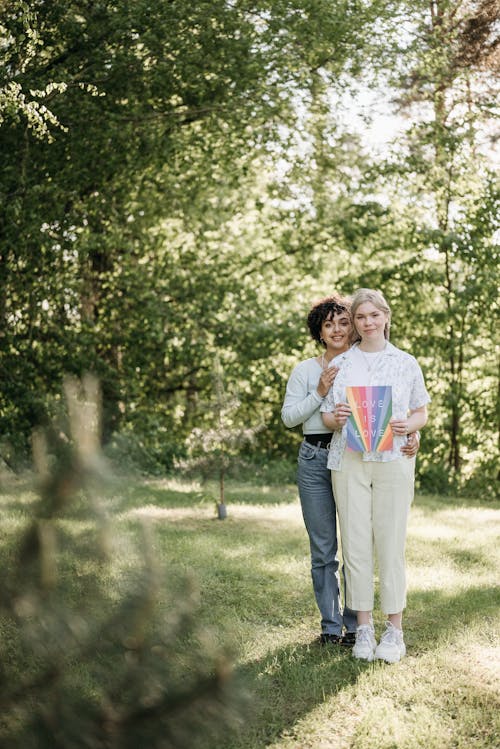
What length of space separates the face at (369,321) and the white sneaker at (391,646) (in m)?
1.43

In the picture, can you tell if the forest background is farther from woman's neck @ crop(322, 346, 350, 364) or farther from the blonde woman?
the blonde woman

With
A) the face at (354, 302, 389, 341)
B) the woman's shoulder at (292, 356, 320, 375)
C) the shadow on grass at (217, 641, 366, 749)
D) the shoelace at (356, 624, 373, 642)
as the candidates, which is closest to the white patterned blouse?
the face at (354, 302, 389, 341)

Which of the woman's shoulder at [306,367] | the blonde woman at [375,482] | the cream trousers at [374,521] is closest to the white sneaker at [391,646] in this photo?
the blonde woman at [375,482]

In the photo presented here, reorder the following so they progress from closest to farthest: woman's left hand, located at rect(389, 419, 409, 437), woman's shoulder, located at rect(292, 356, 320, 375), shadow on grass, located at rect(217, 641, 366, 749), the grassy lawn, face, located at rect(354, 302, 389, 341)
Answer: the grassy lawn, shadow on grass, located at rect(217, 641, 366, 749), woman's left hand, located at rect(389, 419, 409, 437), face, located at rect(354, 302, 389, 341), woman's shoulder, located at rect(292, 356, 320, 375)

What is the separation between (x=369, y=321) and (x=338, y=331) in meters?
0.27

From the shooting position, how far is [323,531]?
3951mm

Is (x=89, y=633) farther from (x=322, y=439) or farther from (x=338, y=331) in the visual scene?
(x=338, y=331)

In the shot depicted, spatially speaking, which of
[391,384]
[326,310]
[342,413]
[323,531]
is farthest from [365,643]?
[326,310]

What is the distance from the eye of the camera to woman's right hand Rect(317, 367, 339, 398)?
12.5 feet

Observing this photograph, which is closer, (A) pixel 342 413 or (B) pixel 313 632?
(A) pixel 342 413

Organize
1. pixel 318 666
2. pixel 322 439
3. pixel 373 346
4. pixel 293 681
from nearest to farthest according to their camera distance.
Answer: pixel 293 681 < pixel 318 666 < pixel 373 346 < pixel 322 439

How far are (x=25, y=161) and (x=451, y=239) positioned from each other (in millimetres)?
5265

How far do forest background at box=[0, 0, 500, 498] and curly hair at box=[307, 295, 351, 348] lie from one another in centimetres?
461

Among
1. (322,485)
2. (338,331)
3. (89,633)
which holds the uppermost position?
(338,331)
